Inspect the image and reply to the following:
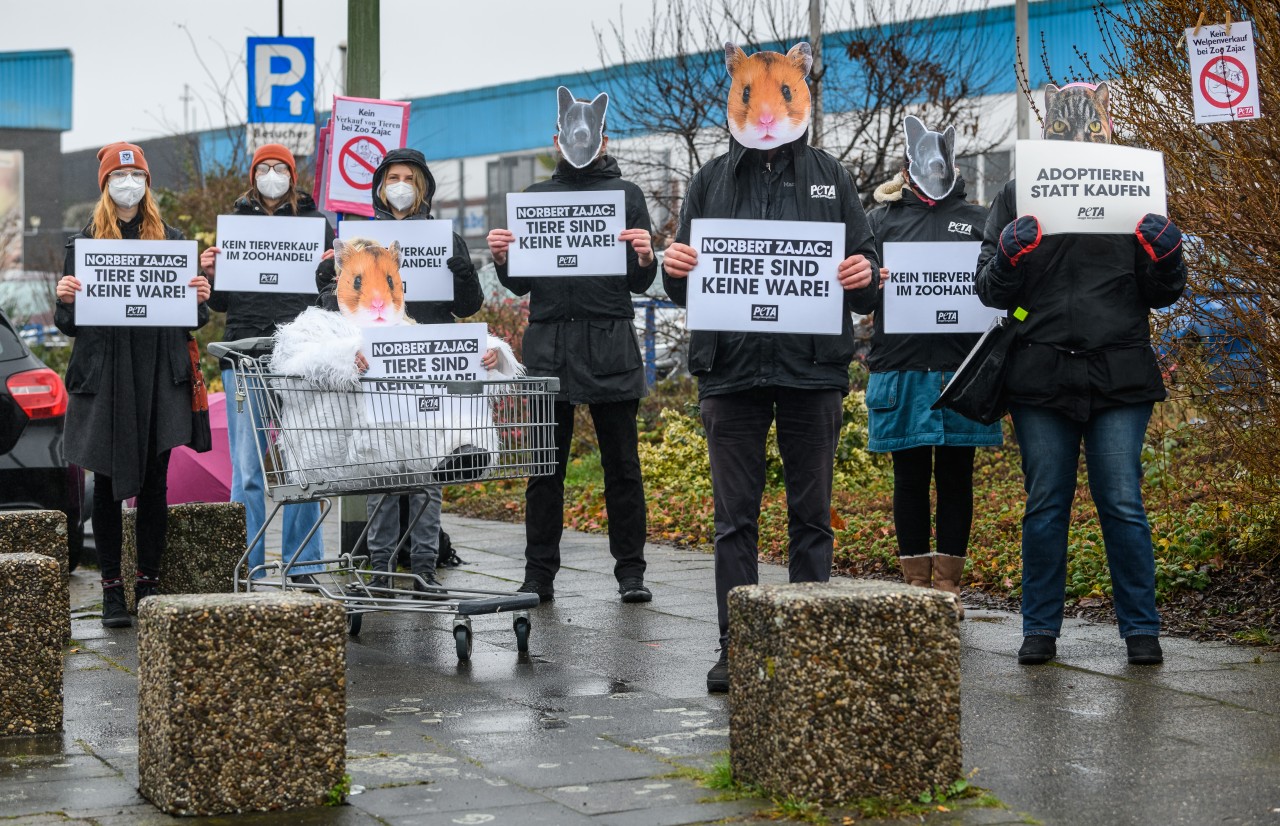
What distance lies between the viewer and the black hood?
26.9 feet

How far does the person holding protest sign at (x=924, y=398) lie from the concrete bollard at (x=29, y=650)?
11.6ft

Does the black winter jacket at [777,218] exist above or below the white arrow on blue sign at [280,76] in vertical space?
below

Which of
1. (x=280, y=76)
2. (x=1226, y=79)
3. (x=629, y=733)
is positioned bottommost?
(x=629, y=733)

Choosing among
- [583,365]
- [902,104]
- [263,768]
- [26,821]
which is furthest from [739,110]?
[902,104]

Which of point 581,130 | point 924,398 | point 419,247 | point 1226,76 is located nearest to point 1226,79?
point 1226,76

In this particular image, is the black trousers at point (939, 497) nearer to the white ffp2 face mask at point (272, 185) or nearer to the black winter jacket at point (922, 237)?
the black winter jacket at point (922, 237)

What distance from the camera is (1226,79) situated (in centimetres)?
680

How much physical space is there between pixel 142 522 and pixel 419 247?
199 cm

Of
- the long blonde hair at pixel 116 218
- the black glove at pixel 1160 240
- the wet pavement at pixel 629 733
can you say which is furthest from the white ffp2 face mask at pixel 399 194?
the black glove at pixel 1160 240

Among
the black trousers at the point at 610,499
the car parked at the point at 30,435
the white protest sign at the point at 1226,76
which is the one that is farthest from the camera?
the car parked at the point at 30,435

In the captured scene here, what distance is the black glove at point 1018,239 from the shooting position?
6215 mm

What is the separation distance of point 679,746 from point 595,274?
332 centimetres

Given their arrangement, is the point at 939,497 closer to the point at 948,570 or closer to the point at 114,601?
the point at 948,570

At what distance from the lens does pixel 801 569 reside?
6.23 meters
